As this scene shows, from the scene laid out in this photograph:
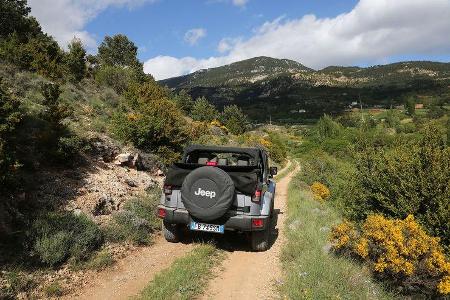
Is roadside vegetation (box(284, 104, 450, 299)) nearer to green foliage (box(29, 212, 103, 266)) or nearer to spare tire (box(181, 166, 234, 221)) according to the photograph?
spare tire (box(181, 166, 234, 221))

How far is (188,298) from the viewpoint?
6125 mm

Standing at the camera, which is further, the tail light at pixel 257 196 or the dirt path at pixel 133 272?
the tail light at pixel 257 196

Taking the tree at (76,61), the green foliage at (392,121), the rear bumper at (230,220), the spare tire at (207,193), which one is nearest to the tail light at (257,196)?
the rear bumper at (230,220)

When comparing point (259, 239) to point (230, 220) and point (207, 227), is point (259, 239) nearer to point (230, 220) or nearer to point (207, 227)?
point (230, 220)

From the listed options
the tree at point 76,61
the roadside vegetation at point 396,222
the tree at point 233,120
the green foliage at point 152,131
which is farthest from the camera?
the tree at point 233,120

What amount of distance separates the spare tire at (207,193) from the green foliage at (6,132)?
3668mm

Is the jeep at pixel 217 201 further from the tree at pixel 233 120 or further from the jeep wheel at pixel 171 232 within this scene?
the tree at pixel 233 120

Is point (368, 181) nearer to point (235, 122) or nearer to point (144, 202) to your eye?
point (144, 202)

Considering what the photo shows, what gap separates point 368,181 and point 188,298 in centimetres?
874

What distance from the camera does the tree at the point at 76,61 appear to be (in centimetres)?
2612

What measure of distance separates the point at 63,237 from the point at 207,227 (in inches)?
117

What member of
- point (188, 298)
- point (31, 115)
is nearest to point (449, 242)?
point (188, 298)

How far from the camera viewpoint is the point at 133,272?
7.41 meters

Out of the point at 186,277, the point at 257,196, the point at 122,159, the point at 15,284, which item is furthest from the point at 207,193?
the point at 122,159
